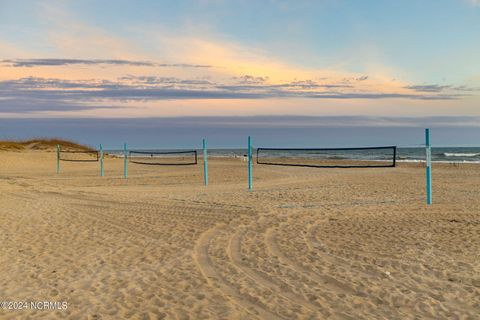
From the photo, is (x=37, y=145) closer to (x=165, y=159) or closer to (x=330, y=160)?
(x=165, y=159)

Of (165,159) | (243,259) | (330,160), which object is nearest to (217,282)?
(243,259)

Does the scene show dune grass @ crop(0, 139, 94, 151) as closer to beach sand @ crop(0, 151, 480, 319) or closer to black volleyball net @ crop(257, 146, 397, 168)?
black volleyball net @ crop(257, 146, 397, 168)

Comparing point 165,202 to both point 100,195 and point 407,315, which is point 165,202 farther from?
point 407,315

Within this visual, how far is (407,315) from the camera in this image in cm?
430

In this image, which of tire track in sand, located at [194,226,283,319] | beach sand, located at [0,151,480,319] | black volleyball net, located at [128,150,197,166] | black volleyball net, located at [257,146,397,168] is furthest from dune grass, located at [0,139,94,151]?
tire track in sand, located at [194,226,283,319]

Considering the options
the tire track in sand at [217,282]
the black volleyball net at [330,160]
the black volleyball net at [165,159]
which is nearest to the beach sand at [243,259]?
the tire track in sand at [217,282]

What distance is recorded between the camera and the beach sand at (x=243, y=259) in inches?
181

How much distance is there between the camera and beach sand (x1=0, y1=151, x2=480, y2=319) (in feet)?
15.1

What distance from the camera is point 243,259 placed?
634 centimetres

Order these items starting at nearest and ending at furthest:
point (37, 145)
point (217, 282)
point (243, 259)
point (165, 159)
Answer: point (217, 282)
point (243, 259)
point (37, 145)
point (165, 159)

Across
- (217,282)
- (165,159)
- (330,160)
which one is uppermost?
(165,159)

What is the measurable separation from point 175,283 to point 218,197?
785 centimetres

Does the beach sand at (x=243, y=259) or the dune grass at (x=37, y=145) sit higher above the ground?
the dune grass at (x=37, y=145)

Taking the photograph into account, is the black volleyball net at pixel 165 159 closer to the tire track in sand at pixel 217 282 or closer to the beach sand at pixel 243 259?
the beach sand at pixel 243 259
